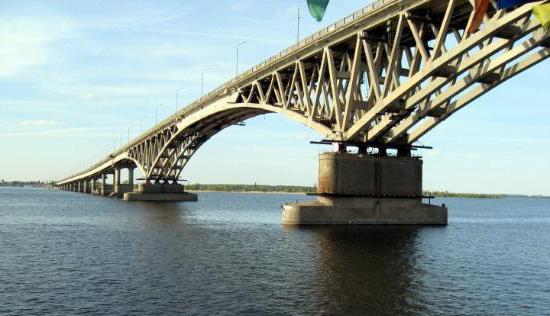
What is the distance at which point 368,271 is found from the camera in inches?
1228

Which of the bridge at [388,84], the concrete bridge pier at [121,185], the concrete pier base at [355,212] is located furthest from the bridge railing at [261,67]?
the concrete bridge pier at [121,185]

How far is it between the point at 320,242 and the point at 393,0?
21.1m

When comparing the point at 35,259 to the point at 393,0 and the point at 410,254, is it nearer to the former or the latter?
the point at 410,254

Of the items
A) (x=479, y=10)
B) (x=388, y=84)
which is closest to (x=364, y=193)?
Result: (x=388, y=84)

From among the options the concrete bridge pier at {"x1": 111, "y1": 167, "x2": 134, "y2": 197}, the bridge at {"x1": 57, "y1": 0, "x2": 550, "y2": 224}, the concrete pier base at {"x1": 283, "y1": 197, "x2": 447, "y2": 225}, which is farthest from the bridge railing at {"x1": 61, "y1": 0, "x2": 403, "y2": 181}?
the concrete bridge pier at {"x1": 111, "y1": 167, "x2": 134, "y2": 197}

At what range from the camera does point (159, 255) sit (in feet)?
120

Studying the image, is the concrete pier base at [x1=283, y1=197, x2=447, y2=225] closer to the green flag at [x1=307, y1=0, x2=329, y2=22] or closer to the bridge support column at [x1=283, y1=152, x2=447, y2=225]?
the bridge support column at [x1=283, y1=152, x2=447, y2=225]

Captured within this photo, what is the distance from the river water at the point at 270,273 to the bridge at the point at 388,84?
680 cm

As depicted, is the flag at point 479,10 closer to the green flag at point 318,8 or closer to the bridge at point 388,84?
the bridge at point 388,84

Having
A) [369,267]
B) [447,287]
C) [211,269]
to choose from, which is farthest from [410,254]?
[211,269]

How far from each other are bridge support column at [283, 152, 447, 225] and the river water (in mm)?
4780

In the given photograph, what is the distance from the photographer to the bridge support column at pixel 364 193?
5600 centimetres

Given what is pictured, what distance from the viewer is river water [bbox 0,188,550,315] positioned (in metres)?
23.0

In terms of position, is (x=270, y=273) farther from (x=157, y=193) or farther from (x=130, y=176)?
(x=130, y=176)
